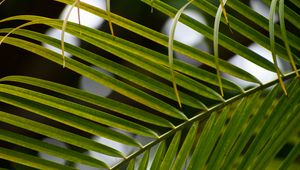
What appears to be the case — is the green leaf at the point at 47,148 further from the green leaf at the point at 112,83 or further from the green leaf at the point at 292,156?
the green leaf at the point at 292,156

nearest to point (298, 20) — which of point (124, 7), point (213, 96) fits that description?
point (213, 96)

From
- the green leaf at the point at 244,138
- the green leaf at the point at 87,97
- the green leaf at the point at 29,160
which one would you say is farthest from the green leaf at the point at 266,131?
the green leaf at the point at 29,160

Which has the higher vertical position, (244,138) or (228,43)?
(228,43)

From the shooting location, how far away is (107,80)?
0.86 m

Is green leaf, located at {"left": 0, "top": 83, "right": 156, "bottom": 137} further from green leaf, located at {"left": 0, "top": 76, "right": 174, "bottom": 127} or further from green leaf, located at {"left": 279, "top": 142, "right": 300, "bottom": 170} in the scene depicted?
green leaf, located at {"left": 279, "top": 142, "right": 300, "bottom": 170}

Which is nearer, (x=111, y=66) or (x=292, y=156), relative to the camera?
(x=292, y=156)

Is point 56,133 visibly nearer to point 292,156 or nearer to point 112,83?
point 112,83

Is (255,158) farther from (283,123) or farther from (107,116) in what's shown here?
(107,116)

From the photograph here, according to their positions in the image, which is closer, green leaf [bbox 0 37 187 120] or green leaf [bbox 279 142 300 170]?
green leaf [bbox 279 142 300 170]

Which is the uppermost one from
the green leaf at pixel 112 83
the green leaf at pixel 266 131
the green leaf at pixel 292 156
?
the green leaf at pixel 112 83

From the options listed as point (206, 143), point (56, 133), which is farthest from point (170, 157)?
point (56, 133)

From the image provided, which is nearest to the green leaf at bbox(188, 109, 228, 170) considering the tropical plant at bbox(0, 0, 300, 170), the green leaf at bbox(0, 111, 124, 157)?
the tropical plant at bbox(0, 0, 300, 170)

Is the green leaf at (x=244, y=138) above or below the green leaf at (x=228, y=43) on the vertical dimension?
below

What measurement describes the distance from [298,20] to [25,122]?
1.29 feet
